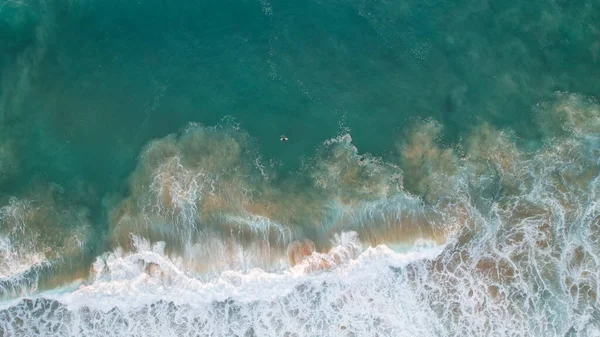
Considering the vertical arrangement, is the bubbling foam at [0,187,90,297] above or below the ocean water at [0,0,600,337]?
below

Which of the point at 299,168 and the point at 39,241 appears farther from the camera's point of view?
the point at 299,168

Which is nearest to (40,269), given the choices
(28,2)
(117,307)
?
(117,307)

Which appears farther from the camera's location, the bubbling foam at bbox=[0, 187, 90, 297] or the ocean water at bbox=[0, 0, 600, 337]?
the bubbling foam at bbox=[0, 187, 90, 297]

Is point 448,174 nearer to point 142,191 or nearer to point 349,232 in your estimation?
point 349,232

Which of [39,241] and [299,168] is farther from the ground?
[299,168]

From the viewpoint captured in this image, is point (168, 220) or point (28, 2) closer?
point (168, 220)

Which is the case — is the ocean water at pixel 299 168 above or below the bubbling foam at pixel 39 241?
above

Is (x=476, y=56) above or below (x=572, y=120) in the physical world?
above

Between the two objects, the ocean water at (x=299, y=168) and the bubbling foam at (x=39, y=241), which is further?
the bubbling foam at (x=39, y=241)
